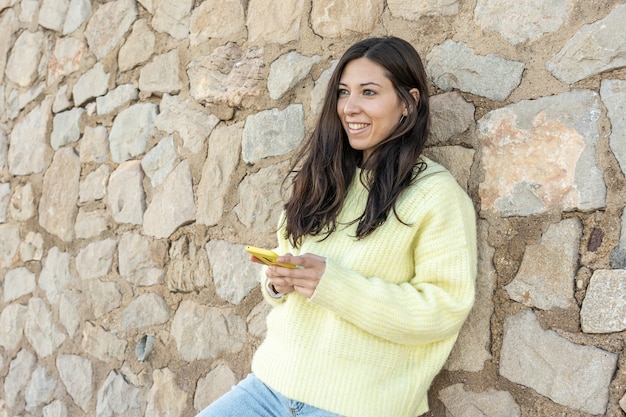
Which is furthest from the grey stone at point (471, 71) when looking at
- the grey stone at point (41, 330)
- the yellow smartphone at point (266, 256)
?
the grey stone at point (41, 330)

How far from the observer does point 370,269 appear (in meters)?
1.71

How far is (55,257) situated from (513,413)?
8.05ft

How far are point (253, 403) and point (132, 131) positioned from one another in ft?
5.34

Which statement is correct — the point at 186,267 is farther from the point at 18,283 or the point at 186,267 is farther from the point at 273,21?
the point at 18,283

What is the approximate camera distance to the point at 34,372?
341 centimetres

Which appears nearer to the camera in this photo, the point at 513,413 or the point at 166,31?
the point at 513,413

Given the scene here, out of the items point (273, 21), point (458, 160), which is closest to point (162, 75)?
point (273, 21)

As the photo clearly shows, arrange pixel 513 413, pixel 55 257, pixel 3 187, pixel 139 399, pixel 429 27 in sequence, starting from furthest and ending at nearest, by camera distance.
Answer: pixel 3 187 < pixel 55 257 < pixel 139 399 < pixel 429 27 < pixel 513 413

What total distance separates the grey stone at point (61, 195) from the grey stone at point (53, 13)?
27.4 inches

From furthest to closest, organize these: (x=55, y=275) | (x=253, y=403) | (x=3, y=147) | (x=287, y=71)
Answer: (x=3, y=147), (x=55, y=275), (x=287, y=71), (x=253, y=403)

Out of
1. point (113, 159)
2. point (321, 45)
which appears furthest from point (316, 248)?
point (113, 159)

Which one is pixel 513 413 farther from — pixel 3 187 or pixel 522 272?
pixel 3 187

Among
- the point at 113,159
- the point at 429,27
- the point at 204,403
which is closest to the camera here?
the point at 429,27

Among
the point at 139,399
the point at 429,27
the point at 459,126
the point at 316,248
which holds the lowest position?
the point at 139,399
